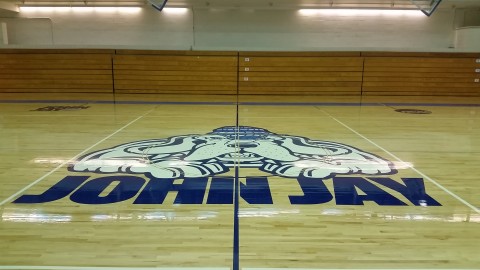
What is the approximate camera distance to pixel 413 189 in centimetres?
306

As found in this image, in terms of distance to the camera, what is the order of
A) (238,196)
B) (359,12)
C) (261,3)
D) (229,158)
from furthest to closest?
(359,12) → (261,3) → (229,158) → (238,196)

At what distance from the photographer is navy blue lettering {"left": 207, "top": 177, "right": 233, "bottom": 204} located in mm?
2781

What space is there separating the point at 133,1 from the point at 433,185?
11.1 meters

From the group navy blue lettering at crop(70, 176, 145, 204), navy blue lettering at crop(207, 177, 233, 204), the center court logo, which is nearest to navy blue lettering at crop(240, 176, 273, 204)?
the center court logo

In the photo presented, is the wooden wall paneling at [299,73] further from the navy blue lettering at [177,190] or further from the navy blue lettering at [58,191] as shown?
the navy blue lettering at [58,191]

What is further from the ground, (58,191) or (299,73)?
(299,73)

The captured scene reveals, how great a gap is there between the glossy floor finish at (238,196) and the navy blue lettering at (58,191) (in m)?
0.02

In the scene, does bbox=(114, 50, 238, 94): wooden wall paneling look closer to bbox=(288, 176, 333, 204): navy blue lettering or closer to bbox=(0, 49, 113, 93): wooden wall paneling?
bbox=(0, 49, 113, 93): wooden wall paneling

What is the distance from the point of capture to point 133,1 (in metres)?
11.9

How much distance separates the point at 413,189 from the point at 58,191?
9.25 feet

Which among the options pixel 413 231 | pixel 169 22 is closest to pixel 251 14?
pixel 169 22

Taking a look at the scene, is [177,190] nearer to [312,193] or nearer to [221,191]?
[221,191]

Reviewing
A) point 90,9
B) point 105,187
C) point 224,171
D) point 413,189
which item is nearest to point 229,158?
point 224,171

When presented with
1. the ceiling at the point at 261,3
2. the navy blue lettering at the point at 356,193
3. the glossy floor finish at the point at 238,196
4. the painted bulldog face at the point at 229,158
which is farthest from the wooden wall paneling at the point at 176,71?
the navy blue lettering at the point at 356,193
